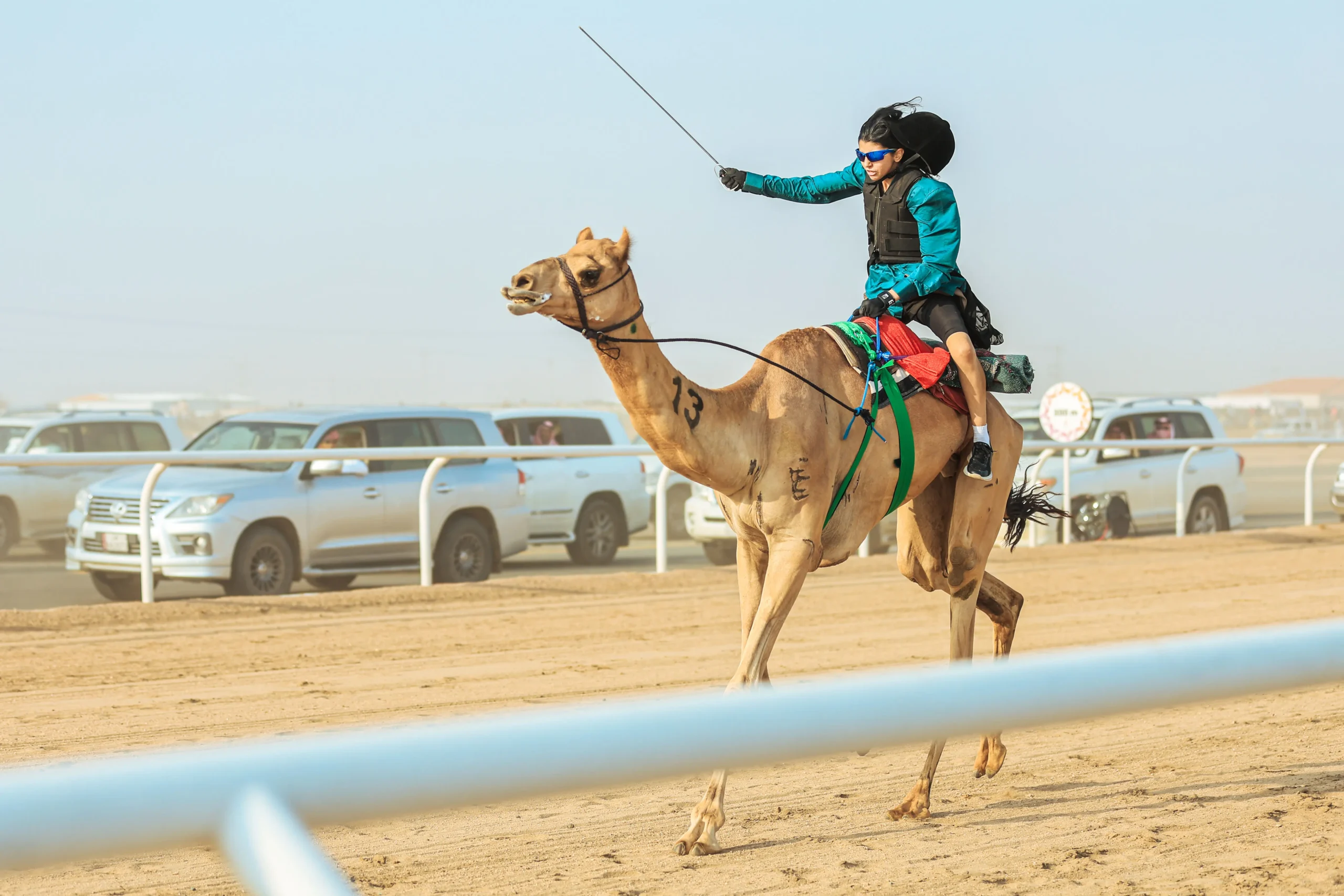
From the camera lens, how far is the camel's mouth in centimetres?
464

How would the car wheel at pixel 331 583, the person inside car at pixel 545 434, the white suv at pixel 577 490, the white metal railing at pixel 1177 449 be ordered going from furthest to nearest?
the person inside car at pixel 545 434 < the white suv at pixel 577 490 < the white metal railing at pixel 1177 449 < the car wheel at pixel 331 583

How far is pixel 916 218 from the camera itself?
5.77 meters

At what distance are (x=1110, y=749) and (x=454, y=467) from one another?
340 inches

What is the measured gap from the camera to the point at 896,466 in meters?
5.58

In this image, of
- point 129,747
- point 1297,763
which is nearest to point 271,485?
point 129,747

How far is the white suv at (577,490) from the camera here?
1631cm

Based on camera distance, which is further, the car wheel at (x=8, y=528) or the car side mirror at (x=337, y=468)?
the car wheel at (x=8, y=528)

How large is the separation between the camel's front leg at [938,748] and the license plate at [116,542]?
27.9 feet

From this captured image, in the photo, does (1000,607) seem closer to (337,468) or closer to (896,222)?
(896,222)

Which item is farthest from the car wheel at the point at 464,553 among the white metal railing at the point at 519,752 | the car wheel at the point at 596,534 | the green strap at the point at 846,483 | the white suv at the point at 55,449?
the white metal railing at the point at 519,752

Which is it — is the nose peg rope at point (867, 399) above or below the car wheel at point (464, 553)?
above

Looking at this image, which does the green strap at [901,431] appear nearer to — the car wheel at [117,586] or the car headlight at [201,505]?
the car headlight at [201,505]

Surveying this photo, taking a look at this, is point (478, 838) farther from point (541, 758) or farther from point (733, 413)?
point (541, 758)

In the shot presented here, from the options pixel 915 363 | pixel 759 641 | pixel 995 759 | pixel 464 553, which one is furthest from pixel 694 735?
pixel 464 553
